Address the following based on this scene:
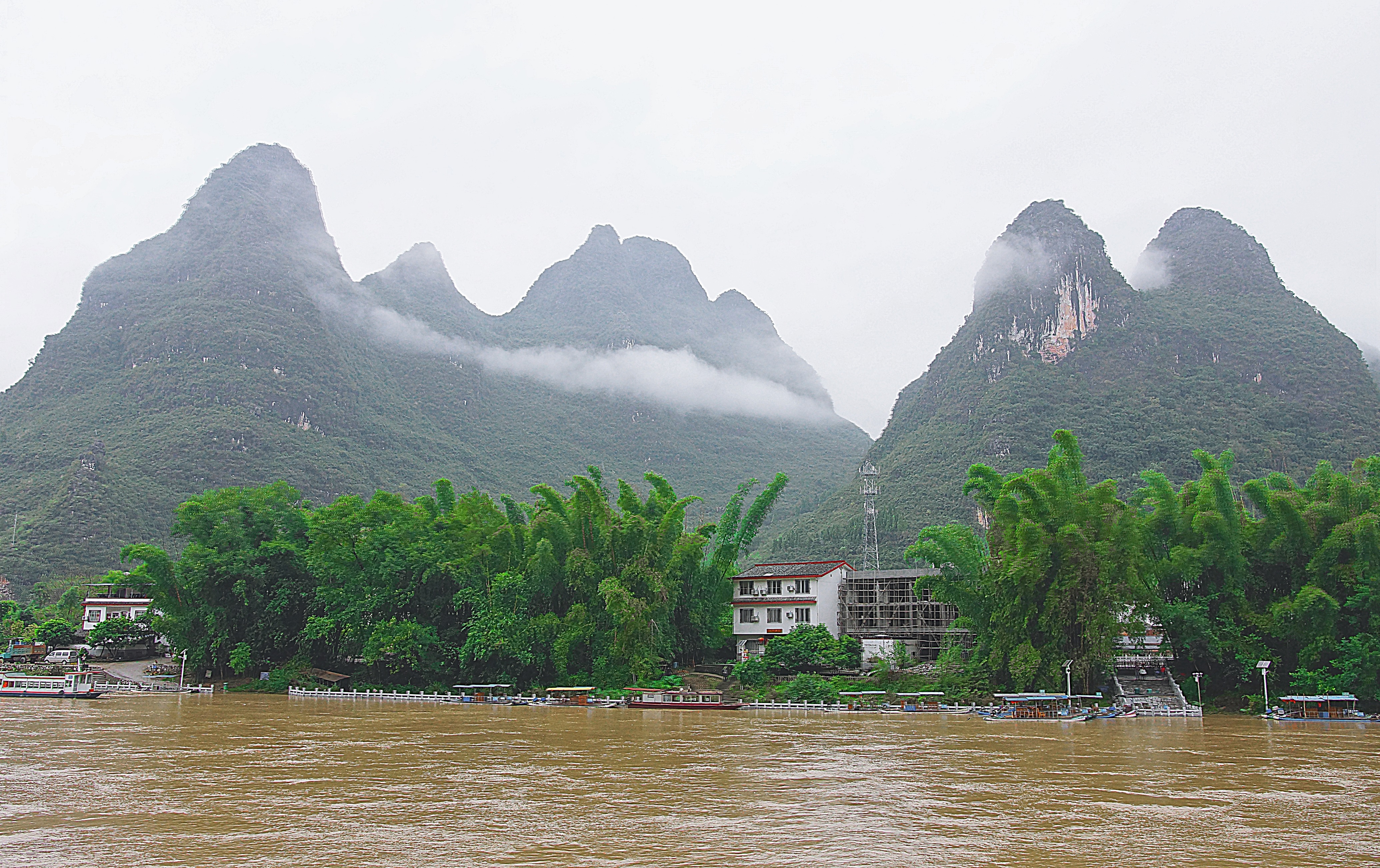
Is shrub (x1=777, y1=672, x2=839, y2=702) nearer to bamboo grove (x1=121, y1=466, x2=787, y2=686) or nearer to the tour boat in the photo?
the tour boat

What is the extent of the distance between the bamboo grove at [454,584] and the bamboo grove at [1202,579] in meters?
12.1

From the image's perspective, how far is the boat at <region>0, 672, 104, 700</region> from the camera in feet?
120

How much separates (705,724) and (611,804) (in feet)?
43.7

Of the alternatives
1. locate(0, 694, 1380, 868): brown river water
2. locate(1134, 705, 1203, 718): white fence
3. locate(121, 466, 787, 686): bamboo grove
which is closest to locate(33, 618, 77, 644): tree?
locate(121, 466, 787, 686): bamboo grove

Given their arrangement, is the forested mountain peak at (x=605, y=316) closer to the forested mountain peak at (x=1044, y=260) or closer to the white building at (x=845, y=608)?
the forested mountain peak at (x=1044, y=260)

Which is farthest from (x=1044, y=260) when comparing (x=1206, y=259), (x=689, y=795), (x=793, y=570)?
(x=689, y=795)

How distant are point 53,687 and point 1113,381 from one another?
8280 cm

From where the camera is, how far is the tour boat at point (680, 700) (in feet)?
103

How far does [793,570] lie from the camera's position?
39719 mm

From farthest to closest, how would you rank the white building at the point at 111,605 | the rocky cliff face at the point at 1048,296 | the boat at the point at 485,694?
the rocky cliff face at the point at 1048,296
the white building at the point at 111,605
the boat at the point at 485,694

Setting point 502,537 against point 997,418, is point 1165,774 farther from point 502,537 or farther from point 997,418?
point 997,418

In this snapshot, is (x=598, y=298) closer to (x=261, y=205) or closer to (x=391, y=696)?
(x=261, y=205)

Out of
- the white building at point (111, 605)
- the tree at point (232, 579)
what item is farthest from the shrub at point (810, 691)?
the white building at point (111, 605)

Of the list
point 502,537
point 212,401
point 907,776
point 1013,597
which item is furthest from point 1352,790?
point 212,401
